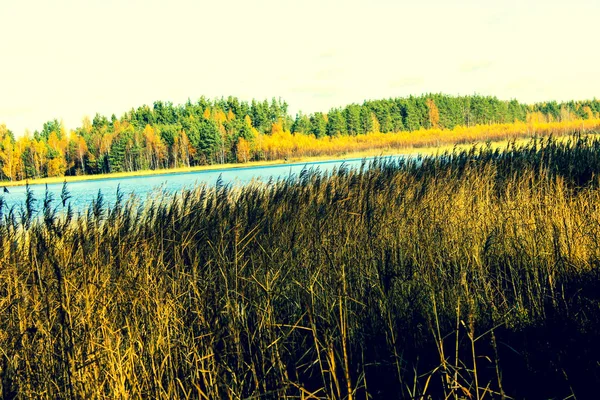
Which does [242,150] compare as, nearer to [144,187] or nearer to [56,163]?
[56,163]

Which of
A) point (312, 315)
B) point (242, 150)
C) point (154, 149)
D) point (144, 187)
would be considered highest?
point (154, 149)

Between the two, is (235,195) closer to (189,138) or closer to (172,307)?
(172,307)

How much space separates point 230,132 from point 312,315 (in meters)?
101

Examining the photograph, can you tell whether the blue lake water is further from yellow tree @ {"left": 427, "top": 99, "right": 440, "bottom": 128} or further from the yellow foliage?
yellow tree @ {"left": 427, "top": 99, "right": 440, "bottom": 128}

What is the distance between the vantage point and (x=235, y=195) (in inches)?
311

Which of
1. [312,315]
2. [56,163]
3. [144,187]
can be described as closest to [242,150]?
[56,163]

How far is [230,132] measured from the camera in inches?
4008

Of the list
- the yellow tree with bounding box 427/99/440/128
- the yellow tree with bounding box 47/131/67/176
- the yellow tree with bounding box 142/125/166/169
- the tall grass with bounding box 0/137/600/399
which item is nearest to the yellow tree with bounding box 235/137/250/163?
the yellow tree with bounding box 142/125/166/169

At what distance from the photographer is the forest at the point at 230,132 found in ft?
295

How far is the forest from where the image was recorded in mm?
89875

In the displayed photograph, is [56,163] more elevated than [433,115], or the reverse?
[433,115]

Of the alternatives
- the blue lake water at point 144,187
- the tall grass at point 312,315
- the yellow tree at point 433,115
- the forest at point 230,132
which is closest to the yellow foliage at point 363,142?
the forest at point 230,132

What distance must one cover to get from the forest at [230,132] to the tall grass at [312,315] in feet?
256

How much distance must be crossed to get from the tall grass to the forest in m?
78.1
